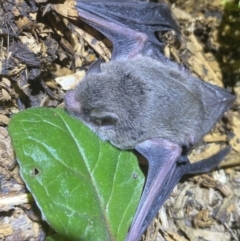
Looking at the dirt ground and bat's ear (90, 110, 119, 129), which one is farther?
bat's ear (90, 110, 119, 129)

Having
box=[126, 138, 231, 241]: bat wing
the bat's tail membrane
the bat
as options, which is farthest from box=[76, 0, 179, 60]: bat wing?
box=[126, 138, 231, 241]: bat wing

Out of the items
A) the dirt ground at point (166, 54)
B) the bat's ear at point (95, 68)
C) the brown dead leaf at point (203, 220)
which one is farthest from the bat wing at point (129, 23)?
the brown dead leaf at point (203, 220)

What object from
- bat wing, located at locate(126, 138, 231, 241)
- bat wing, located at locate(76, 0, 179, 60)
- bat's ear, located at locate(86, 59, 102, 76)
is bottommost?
bat wing, located at locate(126, 138, 231, 241)

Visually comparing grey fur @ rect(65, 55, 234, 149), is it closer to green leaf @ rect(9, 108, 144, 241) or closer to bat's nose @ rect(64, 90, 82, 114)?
bat's nose @ rect(64, 90, 82, 114)

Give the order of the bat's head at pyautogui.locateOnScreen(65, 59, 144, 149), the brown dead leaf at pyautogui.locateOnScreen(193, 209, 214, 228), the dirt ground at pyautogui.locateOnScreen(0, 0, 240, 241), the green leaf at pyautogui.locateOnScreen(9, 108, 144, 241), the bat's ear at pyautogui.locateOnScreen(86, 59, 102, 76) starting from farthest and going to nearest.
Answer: the brown dead leaf at pyautogui.locateOnScreen(193, 209, 214, 228), the bat's ear at pyautogui.locateOnScreen(86, 59, 102, 76), the bat's head at pyautogui.locateOnScreen(65, 59, 144, 149), the dirt ground at pyautogui.locateOnScreen(0, 0, 240, 241), the green leaf at pyautogui.locateOnScreen(9, 108, 144, 241)

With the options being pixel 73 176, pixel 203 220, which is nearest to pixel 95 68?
pixel 73 176

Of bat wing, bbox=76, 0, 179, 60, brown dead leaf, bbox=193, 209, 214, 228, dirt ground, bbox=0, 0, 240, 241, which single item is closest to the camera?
dirt ground, bbox=0, 0, 240, 241

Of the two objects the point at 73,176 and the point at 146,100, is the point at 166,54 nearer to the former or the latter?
the point at 146,100

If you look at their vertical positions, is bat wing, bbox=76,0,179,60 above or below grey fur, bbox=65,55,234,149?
above

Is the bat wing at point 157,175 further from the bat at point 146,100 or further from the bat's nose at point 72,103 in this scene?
the bat's nose at point 72,103
